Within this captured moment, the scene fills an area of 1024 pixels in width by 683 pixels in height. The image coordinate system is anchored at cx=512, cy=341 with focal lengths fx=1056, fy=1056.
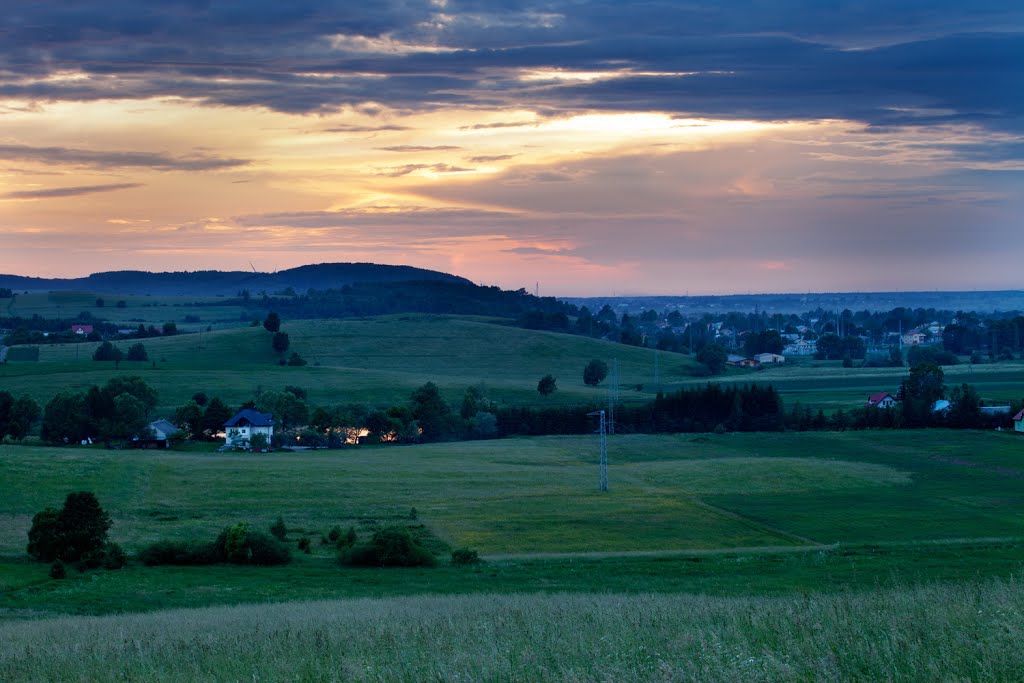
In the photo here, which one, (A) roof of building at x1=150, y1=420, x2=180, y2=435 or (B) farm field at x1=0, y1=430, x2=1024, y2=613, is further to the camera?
(A) roof of building at x1=150, y1=420, x2=180, y2=435

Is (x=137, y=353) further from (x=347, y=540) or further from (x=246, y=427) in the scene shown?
(x=347, y=540)

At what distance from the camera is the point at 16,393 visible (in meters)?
115

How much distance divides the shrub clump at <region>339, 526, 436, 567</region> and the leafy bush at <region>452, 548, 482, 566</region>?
838mm

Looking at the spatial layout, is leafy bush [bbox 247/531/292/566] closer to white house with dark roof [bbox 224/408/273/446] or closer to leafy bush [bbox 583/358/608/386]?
white house with dark roof [bbox 224/408/273/446]

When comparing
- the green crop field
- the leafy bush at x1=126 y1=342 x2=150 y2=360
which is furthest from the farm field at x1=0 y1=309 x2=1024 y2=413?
the green crop field

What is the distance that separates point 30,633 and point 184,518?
32.4 m

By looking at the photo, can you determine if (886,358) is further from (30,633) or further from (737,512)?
(30,633)

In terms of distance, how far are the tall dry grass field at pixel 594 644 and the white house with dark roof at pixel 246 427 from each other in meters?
80.3

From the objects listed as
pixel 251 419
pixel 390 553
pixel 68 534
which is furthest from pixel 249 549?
pixel 251 419

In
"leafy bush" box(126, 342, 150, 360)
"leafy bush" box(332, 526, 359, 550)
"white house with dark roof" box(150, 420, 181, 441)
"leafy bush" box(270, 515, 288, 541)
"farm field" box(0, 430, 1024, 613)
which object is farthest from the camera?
"leafy bush" box(126, 342, 150, 360)

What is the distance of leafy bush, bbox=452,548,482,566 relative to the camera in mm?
39906

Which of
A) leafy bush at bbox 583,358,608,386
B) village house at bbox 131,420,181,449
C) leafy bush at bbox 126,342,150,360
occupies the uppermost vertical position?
leafy bush at bbox 126,342,150,360

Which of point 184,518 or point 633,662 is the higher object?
point 633,662

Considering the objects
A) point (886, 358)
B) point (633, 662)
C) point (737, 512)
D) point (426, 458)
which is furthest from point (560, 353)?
point (633, 662)
